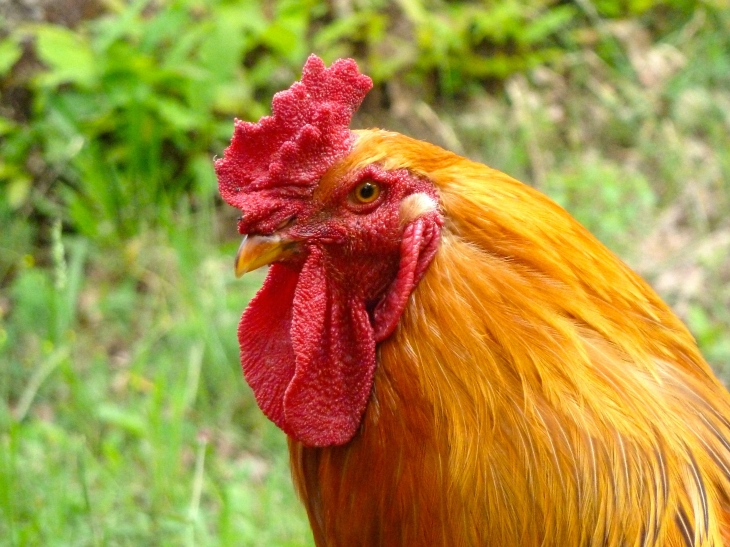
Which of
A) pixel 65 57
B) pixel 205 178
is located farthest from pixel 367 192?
pixel 65 57

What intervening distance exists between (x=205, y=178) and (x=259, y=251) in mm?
3197

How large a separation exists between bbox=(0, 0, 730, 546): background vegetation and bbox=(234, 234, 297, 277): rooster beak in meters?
1.46

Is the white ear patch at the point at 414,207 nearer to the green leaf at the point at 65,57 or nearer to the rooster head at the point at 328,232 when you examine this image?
the rooster head at the point at 328,232

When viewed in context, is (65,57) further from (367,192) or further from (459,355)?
(459,355)

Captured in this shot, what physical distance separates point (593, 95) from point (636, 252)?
171 centimetres

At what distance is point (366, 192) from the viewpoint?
77.3 inches

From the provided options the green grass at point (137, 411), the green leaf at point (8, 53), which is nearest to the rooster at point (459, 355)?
the green grass at point (137, 411)

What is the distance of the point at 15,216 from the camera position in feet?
16.7

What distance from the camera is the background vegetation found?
374 cm

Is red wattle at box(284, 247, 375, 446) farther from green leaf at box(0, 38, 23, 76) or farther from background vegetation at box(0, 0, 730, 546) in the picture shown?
green leaf at box(0, 38, 23, 76)

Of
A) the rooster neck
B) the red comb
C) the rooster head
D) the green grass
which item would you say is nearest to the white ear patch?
the rooster head

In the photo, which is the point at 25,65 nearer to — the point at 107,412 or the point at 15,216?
the point at 15,216

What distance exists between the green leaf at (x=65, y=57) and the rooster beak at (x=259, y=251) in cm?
311

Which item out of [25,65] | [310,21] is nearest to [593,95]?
[310,21]
